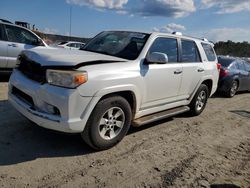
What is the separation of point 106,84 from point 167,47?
2036 millimetres

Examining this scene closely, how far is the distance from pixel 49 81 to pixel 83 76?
0.47m


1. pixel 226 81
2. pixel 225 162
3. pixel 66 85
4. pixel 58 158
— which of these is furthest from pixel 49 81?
pixel 226 81

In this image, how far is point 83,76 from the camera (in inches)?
164

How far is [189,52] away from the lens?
677cm

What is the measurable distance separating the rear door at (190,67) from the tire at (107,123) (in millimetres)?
1916

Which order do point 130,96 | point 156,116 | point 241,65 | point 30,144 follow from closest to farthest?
point 30,144
point 130,96
point 156,116
point 241,65

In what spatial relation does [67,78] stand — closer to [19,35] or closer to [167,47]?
[167,47]

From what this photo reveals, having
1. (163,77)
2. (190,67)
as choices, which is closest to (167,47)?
(163,77)

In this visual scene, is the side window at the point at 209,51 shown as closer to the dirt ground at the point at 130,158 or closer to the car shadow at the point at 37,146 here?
the dirt ground at the point at 130,158

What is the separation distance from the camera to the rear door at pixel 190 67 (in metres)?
6.41

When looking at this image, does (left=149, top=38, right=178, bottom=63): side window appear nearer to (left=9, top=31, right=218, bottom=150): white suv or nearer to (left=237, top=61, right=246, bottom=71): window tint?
(left=9, top=31, right=218, bottom=150): white suv

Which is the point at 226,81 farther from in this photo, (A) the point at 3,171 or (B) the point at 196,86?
(A) the point at 3,171

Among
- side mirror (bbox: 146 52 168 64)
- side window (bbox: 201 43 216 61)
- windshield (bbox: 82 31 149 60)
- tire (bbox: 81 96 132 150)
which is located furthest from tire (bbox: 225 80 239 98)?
tire (bbox: 81 96 132 150)

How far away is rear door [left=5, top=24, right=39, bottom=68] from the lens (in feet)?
31.1
